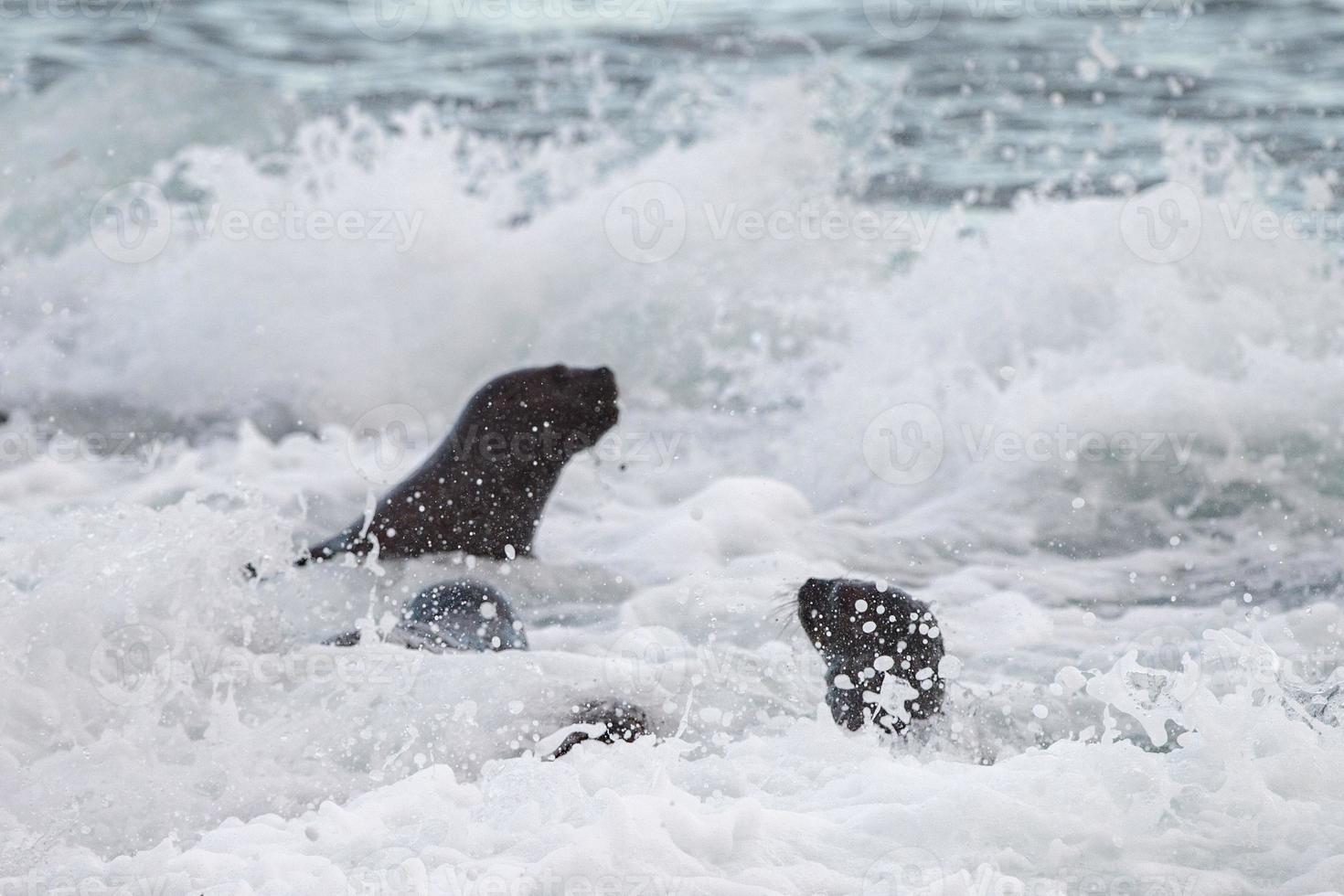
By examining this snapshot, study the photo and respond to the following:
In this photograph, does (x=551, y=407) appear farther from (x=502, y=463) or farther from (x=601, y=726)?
(x=601, y=726)

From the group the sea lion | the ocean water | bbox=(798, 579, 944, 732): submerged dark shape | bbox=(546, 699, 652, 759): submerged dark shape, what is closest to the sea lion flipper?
bbox=(546, 699, 652, 759): submerged dark shape

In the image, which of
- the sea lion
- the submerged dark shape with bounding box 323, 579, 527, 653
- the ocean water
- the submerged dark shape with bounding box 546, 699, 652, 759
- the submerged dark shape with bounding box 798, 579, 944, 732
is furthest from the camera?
the sea lion

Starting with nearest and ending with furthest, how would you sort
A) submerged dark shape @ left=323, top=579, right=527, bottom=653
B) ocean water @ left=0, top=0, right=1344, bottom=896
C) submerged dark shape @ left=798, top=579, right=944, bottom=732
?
ocean water @ left=0, top=0, right=1344, bottom=896, submerged dark shape @ left=798, top=579, right=944, bottom=732, submerged dark shape @ left=323, top=579, right=527, bottom=653

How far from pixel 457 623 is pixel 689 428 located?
12.4 feet

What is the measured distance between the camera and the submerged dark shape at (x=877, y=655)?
433cm

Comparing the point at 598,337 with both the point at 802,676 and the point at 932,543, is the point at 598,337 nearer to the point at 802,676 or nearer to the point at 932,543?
the point at 932,543

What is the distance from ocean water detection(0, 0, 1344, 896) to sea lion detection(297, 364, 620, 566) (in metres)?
0.15

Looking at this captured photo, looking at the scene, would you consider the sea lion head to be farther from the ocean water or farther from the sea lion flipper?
the sea lion flipper

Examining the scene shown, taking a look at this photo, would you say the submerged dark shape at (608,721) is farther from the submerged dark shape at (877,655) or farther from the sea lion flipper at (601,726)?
the submerged dark shape at (877,655)

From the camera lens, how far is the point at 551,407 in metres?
6.23

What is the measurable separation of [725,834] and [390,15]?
48.9ft

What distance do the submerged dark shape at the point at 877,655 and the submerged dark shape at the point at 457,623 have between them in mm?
1030

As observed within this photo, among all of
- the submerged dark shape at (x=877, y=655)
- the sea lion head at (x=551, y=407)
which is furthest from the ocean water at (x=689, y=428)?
the sea lion head at (x=551, y=407)

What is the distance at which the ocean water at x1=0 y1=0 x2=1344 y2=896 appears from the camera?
3.82 metres
